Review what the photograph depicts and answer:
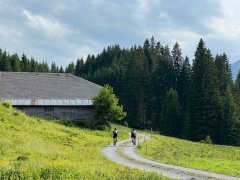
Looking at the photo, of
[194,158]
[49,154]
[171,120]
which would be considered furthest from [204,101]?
[49,154]

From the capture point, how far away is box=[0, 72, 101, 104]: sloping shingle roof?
58.3 meters

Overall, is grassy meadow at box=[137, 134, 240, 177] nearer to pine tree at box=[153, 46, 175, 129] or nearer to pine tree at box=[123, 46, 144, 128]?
pine tree at box=[123, 46, 144, 128]

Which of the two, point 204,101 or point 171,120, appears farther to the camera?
point 171,120

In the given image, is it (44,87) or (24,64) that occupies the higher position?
(24,64)

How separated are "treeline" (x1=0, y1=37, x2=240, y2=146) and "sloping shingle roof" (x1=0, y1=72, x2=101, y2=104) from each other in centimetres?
2837

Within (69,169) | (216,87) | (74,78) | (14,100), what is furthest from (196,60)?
(69,169)

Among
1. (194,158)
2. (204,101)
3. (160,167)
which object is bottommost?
(194,158)

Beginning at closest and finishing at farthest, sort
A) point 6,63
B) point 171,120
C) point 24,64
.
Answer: point 171,120 < point 6,63 < point 24,64

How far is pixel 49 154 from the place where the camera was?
1110 inches

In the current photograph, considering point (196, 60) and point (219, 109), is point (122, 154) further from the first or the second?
point (196, 60)

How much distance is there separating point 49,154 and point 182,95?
84067 millimetres

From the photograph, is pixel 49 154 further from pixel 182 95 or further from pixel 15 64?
pixel 15 64

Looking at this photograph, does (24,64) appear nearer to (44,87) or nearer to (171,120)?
(171,120)

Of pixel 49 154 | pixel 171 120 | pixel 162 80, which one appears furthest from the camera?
pixel 162 80
